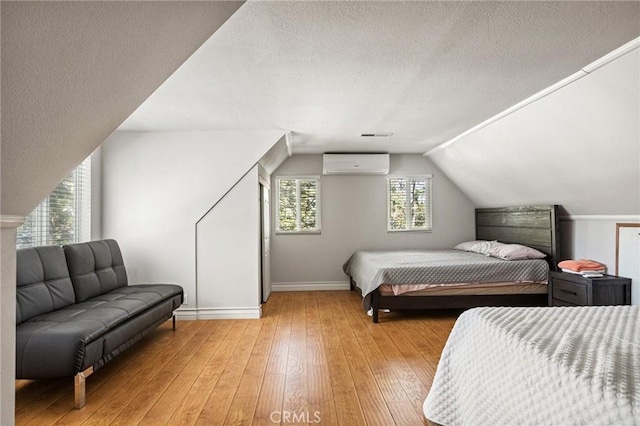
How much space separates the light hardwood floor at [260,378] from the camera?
2.27 meters

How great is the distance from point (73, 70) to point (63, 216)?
2.96 meters

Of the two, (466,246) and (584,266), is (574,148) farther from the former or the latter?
(466,246)

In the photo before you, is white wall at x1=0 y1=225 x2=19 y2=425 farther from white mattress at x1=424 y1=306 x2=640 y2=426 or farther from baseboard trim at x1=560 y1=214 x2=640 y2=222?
baseboard trim at x1=560 y1=214 x2=640 y2=222

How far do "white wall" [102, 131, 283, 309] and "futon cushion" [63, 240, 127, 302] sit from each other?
335 mm

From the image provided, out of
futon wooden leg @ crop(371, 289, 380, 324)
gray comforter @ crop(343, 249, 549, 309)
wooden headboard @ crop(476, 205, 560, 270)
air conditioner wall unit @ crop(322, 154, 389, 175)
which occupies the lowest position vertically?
futon wooden leg @ crop(371, 289, 380, 324)

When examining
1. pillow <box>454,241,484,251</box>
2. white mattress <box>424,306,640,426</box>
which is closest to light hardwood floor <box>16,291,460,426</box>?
white mattress <box>424,306,640,426</box>

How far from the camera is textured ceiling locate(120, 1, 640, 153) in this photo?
190 centimetres

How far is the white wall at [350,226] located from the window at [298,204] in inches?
3.9

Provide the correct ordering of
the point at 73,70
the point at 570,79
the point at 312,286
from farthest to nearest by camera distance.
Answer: the point at 312,286 < the point at 570,79 < the point at 73,70

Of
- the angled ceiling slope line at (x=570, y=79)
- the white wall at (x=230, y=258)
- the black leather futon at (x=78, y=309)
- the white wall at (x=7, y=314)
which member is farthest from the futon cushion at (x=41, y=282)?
the angled ceiling slope line at (x=570, y=79)

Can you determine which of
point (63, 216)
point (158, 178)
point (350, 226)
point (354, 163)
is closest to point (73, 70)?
point (63, 216)

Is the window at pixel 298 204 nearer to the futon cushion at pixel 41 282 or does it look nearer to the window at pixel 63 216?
the window at pixel 63 216

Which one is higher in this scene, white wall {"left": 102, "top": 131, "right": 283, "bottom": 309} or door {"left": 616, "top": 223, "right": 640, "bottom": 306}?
white wall {"left": 102, "top": 131, "right": 283, "bottom": 309}

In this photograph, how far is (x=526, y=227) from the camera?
491 centimetres
